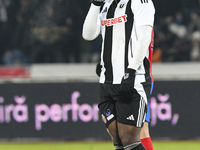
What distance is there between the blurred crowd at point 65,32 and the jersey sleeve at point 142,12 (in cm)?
536

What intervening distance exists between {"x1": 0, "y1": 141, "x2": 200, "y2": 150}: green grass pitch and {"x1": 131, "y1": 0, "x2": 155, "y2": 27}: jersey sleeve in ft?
11.6

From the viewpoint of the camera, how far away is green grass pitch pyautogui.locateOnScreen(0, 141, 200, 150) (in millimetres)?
6996

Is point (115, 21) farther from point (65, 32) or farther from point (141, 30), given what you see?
point (65, 32)

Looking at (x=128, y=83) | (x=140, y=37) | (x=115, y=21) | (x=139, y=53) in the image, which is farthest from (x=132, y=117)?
(x=115, y=21)

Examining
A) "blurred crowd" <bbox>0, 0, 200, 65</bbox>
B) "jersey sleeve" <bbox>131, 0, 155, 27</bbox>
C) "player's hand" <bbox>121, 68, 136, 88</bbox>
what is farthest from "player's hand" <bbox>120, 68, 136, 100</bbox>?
"blurred crowd" <bbox>0, 0, 200, 65</bbox>

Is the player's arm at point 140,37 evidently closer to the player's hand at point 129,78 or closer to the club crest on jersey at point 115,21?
the player's hand at point 129,78

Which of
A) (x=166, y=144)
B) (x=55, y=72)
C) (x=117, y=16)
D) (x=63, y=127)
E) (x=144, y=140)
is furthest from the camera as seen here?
(x=55, y=72)

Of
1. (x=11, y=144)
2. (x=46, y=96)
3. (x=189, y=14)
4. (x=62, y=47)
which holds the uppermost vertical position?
(x=189, y=14)

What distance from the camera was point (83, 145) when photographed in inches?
288

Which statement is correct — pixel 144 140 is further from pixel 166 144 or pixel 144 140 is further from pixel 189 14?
pixel 189 14

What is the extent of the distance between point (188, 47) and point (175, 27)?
0.52 metres

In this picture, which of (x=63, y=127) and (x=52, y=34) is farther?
(x=52, y=34)

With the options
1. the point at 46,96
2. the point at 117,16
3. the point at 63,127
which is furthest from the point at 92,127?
the point at 117,16

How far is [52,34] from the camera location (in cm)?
946
